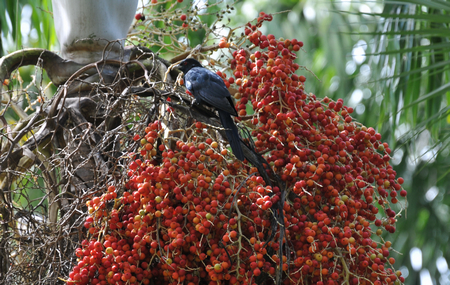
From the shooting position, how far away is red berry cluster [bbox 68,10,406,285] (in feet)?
3.31

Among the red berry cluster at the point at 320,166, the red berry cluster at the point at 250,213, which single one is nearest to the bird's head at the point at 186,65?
the red berry cluster at the point at 320,166

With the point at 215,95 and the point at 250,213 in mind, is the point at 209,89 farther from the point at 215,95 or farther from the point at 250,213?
the point at 250,213

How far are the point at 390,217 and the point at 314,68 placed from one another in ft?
16.0

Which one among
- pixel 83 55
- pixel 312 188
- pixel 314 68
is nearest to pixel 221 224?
pixel 312 188

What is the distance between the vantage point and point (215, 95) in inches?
48.9

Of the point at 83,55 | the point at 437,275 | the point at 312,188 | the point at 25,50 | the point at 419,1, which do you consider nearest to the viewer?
the point at 419,1

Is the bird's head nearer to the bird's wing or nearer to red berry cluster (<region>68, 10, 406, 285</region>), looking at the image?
the bird's wing

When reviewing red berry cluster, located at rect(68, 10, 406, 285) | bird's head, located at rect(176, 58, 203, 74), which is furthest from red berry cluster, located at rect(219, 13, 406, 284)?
bird's head, located at rect(176, 58, 203, 74)

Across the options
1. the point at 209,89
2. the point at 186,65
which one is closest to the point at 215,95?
the point at 209,89

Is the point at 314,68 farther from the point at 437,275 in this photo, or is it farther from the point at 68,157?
the point at 68,157

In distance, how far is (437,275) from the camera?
192 inches

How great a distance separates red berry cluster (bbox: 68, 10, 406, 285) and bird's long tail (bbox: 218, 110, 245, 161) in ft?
0.11

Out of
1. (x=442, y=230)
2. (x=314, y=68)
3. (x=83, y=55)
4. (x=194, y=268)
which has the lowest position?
(x=442, y=230)

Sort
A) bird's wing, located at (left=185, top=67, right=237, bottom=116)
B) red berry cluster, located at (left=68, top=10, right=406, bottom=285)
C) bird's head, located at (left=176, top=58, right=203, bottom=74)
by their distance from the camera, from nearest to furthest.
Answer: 1. red berry cluster, located at (left=68, top=10, right=406, bottom=285)
2. bird's wing, located at (left=185, top=67, right=237, bottom=116)
3. bird's head, located at (left=176, top=58, right=203, bottom=74)
